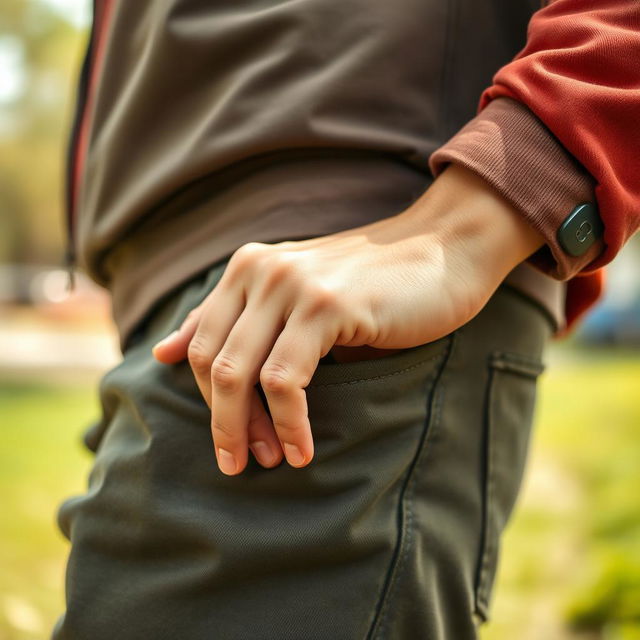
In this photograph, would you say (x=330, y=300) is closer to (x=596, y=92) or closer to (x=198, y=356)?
(x=198, y=356)

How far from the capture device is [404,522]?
0.90 m

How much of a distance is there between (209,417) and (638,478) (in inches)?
124

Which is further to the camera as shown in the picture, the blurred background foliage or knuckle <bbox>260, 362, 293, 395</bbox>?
the blurred background foliage

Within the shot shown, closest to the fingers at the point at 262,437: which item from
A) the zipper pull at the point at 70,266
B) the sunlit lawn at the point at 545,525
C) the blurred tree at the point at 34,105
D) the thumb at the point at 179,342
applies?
the thumb at the point at 179,342

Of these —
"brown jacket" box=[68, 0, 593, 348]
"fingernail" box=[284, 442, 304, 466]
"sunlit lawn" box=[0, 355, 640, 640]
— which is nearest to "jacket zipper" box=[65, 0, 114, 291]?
"brown jacket" box=[68, 0, 593, 348]

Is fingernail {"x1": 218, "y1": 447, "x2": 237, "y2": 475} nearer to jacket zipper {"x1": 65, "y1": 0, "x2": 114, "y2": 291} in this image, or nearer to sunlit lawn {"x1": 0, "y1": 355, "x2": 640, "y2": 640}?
jacket zipper {"x1": 65, "y1": 0, "x2": 114, "y2": 291}

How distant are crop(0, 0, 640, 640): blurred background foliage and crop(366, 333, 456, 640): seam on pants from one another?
3.39ft

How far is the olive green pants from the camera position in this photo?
0.86 meters

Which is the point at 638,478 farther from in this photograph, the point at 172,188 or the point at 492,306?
the point at 172,188

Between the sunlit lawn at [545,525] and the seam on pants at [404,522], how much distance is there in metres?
1.49

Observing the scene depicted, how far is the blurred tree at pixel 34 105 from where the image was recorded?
13.8 m

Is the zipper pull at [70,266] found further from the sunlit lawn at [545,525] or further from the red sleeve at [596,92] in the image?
the sunlit lawn at [545,525]

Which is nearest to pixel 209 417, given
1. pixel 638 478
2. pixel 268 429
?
pixel 268 429

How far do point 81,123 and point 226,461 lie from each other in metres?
0.79
